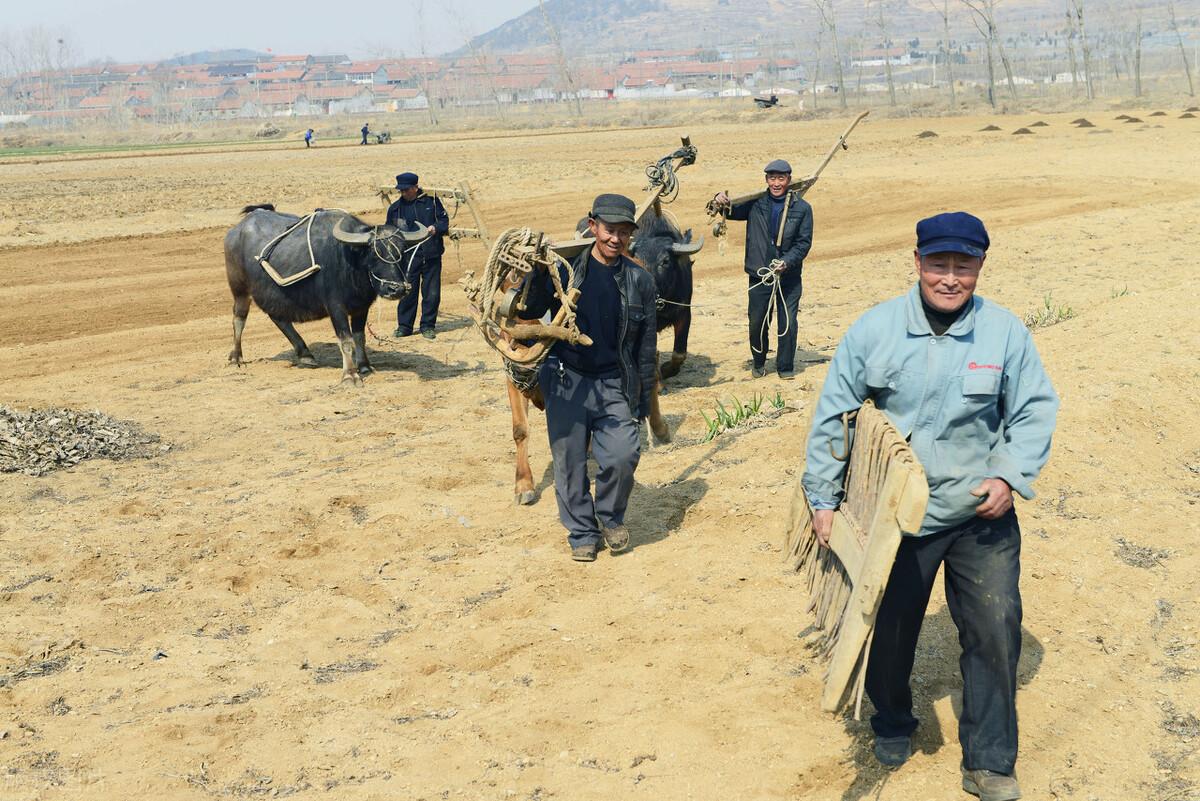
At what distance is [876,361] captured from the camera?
4395 mm

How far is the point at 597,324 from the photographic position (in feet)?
23.7

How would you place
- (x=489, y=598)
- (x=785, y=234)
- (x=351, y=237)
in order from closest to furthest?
(x=489, y=598)
(x=785, y=234)
(x=351, y=237)

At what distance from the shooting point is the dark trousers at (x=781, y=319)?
11.5m

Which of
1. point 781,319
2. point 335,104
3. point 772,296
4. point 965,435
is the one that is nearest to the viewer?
point 965,435

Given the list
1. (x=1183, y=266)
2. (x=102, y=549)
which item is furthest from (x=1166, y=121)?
(x=102, y=549)

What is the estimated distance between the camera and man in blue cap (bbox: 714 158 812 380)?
11141 mm

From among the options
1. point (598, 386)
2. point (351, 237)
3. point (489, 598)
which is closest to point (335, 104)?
point (351, 237)

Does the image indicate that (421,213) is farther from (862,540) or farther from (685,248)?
(862,540)

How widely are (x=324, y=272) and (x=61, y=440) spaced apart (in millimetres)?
3575

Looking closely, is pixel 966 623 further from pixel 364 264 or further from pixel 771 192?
pixel 364 264

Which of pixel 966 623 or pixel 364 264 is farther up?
pixel 364 264

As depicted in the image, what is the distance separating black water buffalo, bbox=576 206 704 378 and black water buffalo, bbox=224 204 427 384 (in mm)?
2386

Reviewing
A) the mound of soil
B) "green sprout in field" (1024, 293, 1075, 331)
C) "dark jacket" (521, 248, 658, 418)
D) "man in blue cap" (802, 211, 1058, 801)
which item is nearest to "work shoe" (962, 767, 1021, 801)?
"man in blue cap" (802, 211, 1058, 801)

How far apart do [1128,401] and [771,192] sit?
3.77 m
